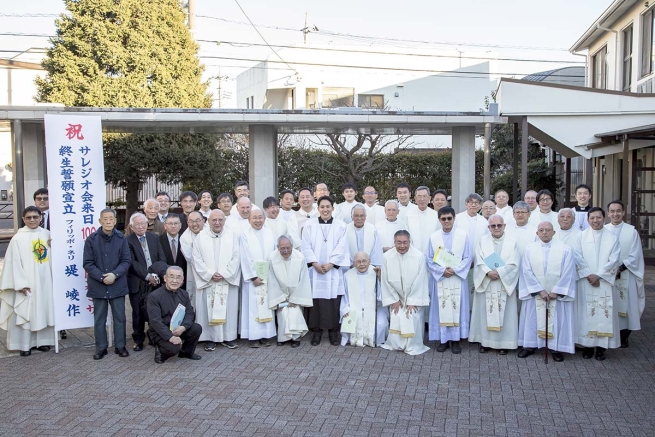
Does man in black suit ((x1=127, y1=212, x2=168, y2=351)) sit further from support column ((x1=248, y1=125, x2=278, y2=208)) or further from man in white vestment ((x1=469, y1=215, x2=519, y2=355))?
support column ((x1=248, y1=125, x2=278, y2=208))

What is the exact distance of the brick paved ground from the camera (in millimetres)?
5539

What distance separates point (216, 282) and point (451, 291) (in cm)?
293

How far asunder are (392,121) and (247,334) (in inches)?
257

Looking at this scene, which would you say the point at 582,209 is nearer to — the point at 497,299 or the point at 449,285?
the point at 497,299

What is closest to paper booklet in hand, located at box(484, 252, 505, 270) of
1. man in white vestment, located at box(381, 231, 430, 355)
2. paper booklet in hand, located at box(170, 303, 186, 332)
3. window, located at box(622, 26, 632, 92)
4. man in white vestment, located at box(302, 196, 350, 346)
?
man in white vestment, located at box(381, 231, 430, 355)

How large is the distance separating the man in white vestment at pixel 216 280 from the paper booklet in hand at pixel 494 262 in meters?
3.10

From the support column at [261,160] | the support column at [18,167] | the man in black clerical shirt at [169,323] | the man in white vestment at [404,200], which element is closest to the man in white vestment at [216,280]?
the man in black clerical shirt at [169,323]

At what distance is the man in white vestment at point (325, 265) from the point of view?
27.5ft

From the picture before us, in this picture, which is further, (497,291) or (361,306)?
(361,306)

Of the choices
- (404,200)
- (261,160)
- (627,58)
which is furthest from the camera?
(627,58)

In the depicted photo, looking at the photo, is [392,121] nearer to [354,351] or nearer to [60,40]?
[354,351]

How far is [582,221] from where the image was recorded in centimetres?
907

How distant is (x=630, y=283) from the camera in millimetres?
8086

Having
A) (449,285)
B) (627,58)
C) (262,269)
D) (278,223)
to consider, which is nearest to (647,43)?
(627,58)
